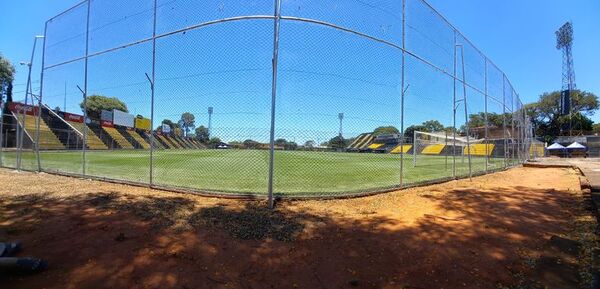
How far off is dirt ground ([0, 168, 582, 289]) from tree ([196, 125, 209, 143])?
1.14 meters

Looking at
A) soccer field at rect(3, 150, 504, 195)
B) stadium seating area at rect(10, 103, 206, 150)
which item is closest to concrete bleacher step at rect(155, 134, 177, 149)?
stadium seating area at rect(10, 103, 206, 150)

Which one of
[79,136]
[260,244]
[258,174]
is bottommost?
[260,244]

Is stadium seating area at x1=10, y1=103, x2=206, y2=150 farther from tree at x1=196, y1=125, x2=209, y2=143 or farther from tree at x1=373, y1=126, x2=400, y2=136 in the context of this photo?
tree at x1=373, y1=126, x2=400, y2=136

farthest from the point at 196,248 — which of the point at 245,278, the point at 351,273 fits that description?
the point at 351,273

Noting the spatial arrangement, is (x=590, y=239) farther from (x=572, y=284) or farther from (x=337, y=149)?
(x=337, y=149)

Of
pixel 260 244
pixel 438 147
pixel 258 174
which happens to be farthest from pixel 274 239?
pixel 438 147

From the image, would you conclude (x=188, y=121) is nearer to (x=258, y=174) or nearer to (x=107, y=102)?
(x=258, y=174)

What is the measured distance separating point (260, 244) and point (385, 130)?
504 centimetres

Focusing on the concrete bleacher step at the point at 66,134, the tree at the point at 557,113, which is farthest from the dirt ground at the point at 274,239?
the tree at the point at 557,113

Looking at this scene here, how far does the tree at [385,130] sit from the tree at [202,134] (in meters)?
3.67

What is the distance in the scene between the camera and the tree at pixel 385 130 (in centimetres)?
797

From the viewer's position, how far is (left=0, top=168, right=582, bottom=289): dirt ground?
10.6 ft

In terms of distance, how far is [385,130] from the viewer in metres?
8.23

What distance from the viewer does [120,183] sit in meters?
7.92
